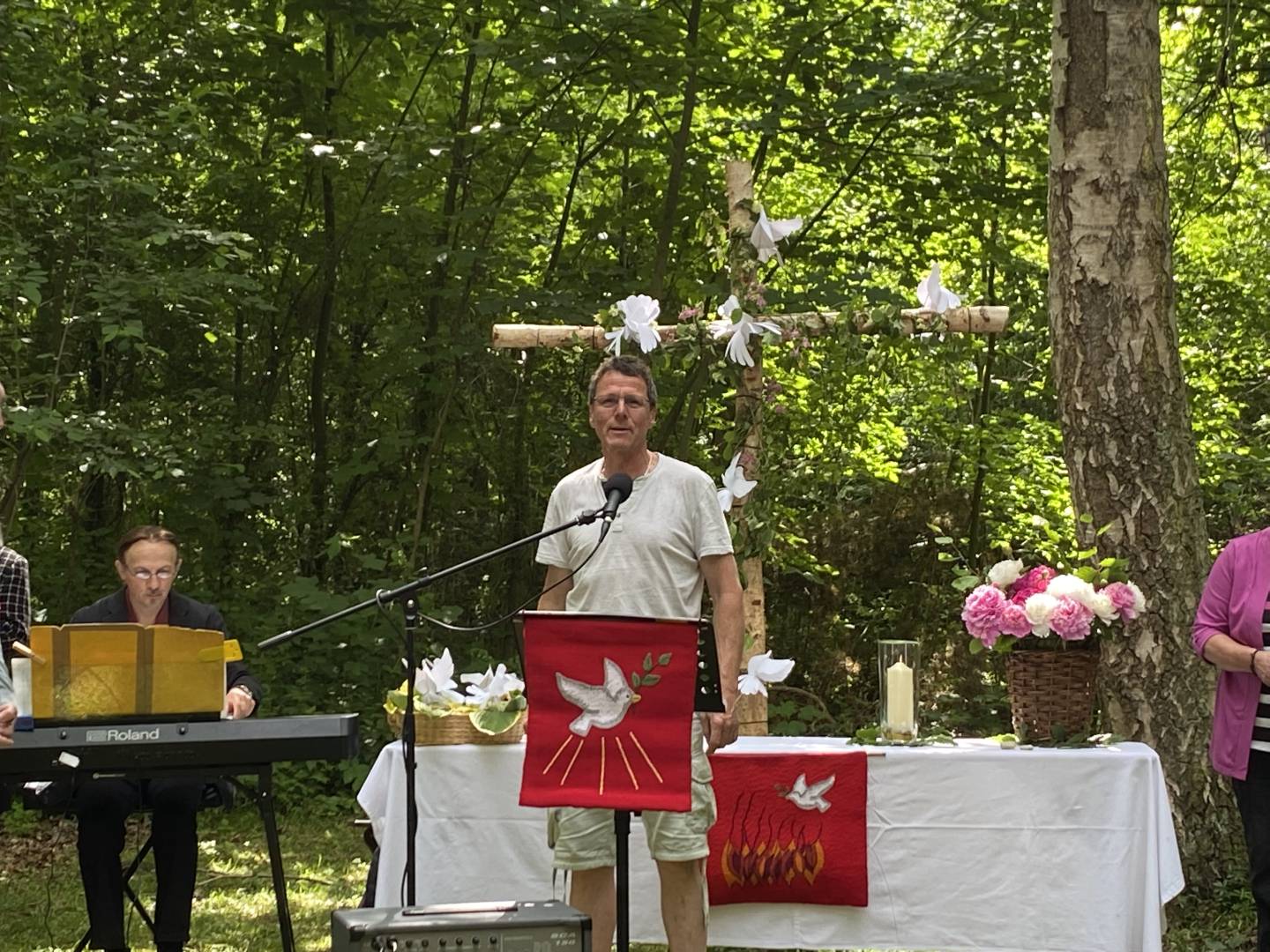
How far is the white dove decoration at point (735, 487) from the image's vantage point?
14.2ft

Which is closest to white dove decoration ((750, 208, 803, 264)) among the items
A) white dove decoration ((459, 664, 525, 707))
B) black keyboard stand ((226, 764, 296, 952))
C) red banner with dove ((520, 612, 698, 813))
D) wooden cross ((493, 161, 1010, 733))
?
wooden cross ((493, 161, 1010, 733))

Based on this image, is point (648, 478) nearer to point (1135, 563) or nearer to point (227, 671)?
point (227, 671)

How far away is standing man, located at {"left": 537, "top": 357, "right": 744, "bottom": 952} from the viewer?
11.1 ft

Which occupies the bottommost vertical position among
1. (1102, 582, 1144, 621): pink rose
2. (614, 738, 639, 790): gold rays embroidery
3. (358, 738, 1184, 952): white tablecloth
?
(358, 738, 1184, 952): white tablecloth

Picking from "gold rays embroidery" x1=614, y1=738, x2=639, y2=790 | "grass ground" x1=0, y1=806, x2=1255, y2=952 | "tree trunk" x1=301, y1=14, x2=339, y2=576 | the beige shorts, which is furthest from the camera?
"tree trunk" x1=301, y1=14, x2=339, y2=576

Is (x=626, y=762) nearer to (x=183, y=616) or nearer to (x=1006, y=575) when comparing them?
(x=1006, y=575)

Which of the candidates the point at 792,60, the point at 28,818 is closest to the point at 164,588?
the point at 28,818

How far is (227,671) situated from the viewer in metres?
4.07

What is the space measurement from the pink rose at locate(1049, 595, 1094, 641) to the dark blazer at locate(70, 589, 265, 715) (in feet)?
6.97

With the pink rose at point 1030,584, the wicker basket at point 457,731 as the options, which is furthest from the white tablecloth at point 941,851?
the pink rose at point 1030,584

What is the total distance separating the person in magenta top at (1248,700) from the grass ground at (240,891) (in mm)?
876

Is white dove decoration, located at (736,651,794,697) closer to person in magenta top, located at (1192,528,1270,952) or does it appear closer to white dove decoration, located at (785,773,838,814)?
white dove decoration, located at (785,773,838,814)

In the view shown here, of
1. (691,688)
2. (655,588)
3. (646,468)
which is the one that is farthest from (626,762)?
(646,468)

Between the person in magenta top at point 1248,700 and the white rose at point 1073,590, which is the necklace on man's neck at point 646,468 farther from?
the person in magenta top at point 1248,700
